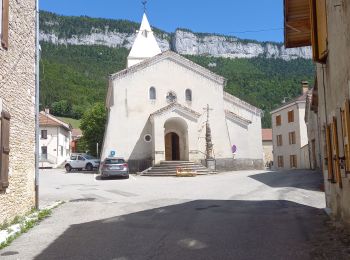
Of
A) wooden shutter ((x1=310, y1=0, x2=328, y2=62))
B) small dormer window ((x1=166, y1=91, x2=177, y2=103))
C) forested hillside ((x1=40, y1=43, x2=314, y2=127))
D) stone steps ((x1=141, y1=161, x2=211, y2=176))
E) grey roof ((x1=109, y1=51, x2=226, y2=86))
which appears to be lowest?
stone steps ((x1=141, y1=161, x2=211, y2=176))

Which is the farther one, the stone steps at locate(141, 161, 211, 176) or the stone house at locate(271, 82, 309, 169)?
the stone house at locate(271, 82, 309, 169)

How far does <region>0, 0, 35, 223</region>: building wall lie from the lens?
998cm

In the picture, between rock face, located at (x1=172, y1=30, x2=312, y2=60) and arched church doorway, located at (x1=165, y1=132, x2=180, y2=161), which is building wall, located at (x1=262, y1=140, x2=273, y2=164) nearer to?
arched church doorway, located at (x1=165, y1=132, x2=180, y2=161)

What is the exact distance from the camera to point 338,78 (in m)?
8.43

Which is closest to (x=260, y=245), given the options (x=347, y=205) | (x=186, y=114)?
(x=347, y=205)

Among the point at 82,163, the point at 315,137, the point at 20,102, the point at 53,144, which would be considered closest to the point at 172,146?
the point at 82,163

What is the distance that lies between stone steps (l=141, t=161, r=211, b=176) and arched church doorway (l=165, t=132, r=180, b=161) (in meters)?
3.77

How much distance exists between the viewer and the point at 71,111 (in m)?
95.3

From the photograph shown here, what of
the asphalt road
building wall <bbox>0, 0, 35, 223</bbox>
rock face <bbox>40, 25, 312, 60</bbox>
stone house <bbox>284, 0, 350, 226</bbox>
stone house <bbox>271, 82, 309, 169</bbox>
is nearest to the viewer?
the asphalt road

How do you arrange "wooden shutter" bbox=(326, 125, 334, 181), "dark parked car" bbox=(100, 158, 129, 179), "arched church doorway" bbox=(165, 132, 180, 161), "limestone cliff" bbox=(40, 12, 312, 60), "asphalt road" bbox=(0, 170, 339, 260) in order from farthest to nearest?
"limestone cliff" bbox=(40, 12, 312, 60) → "arched church doorway" bbox=(165, 132, 180, 161) → "dark parked car" bbox=(100, 158, 129, 179) → "wooden shutter" bbox=(326, 125, 334, 181) → "asphalt road" bbox=(0, 170, 339, 260)

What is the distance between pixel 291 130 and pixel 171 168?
64.0 feet

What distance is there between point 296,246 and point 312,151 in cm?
2743

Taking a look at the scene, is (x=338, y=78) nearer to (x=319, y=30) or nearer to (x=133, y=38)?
(x=319, y=30)

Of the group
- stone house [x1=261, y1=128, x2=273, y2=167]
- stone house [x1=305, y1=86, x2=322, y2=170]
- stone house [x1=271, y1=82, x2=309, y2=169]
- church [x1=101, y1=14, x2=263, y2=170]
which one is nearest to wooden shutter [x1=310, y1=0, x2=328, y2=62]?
stone house [x1=305, y1=86, x2=322, y2=170]
